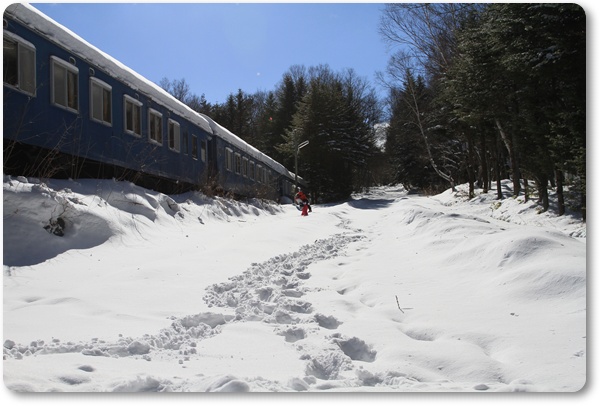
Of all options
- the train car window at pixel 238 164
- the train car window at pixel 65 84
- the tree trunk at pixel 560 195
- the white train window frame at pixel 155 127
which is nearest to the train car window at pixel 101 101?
the train car window at pixel 65 84

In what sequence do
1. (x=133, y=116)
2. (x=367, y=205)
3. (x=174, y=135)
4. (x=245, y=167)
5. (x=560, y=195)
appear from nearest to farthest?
(x=560, y=195), (x=133, y=116), (x=174, y=135), (x=245, y=167), (x=367, y=205)

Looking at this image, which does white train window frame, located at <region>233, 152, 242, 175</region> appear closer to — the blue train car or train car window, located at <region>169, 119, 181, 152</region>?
the blue train car

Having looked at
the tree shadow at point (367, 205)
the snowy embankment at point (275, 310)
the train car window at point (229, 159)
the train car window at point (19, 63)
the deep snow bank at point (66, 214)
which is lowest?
the snowy embankment at point (275, 310)

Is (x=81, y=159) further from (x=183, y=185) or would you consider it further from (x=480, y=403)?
(x=480, y=403)

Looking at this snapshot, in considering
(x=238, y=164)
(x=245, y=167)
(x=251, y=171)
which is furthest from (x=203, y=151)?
(x=251, y=171)

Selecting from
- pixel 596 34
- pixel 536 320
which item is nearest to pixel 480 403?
pixel 536 320

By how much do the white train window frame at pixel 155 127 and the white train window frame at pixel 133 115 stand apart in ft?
1.61

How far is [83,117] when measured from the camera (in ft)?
32.8

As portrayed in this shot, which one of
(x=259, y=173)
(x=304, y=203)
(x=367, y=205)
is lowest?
(x=304, y=203)

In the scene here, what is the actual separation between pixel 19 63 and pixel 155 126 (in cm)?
536

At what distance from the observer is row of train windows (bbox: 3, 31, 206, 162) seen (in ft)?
25.8

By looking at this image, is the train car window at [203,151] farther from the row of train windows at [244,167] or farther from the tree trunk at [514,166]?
the tree trunk at [514,166]

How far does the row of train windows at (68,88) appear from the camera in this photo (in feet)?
25.8

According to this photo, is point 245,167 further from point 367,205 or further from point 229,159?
point 367,205
